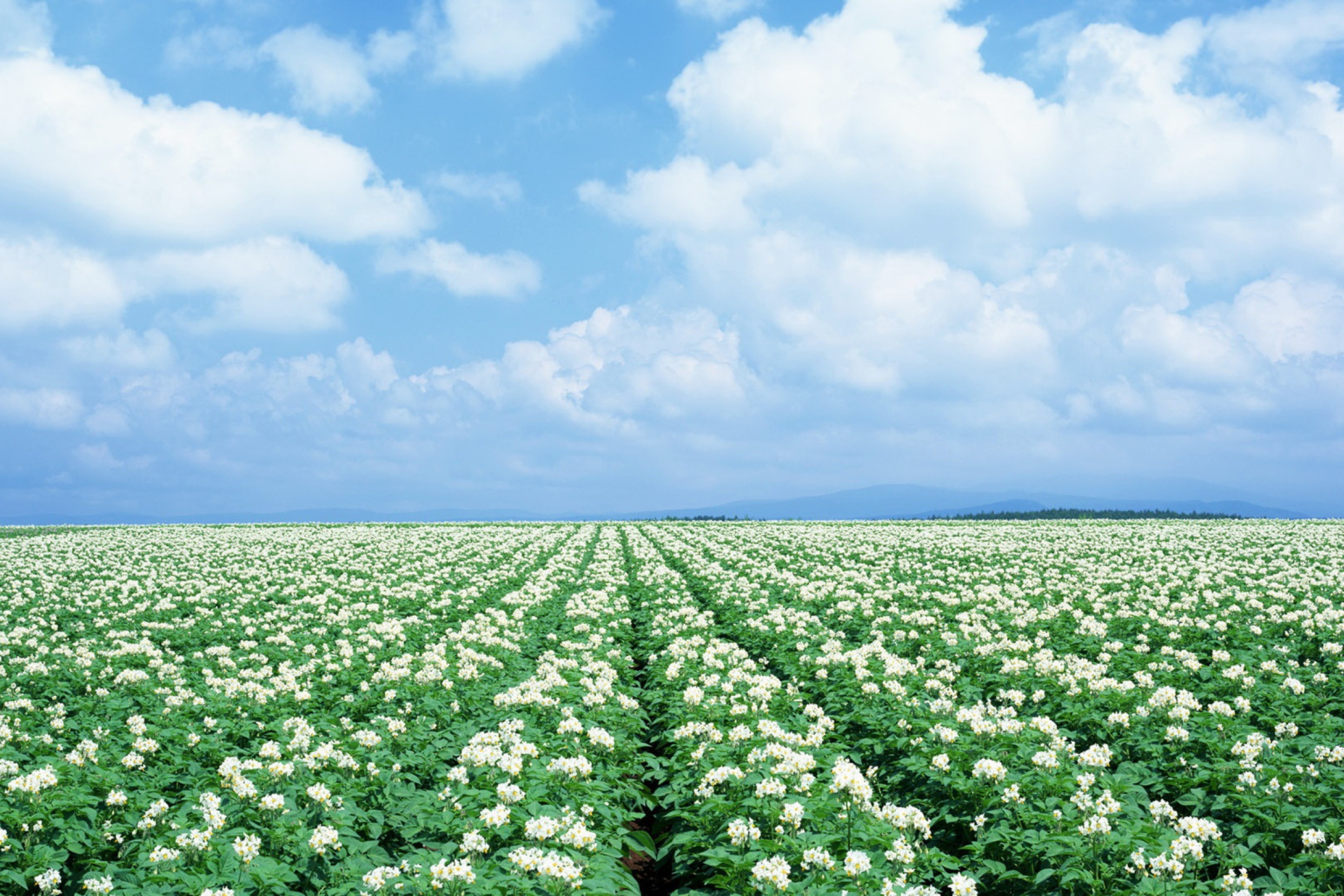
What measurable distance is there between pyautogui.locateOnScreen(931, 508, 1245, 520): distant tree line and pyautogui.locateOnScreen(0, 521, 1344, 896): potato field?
62.0 meters

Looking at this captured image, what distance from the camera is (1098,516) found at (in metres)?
83.9

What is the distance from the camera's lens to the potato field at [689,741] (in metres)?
6.10

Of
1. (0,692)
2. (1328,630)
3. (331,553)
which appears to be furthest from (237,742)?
(331,553)

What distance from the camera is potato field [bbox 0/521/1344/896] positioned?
6.10 m

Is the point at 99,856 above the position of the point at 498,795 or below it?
below

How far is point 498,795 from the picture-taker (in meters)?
6.96

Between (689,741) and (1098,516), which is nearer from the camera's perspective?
(689,741)

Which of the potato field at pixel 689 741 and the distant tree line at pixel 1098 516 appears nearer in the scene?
the potato field at pixel 689 741

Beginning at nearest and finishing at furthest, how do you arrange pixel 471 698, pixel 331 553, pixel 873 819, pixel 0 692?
pixel 873 819 → pixel 471 698 → pixel 0 692 → pixel 331 553

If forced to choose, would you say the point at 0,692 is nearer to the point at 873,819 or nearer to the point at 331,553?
the point at 873,819

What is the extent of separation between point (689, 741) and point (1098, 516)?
88314 mm

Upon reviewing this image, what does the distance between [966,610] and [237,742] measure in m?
15.3

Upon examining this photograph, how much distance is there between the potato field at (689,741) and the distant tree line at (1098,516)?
203 ft

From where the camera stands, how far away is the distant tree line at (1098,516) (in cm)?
7812
